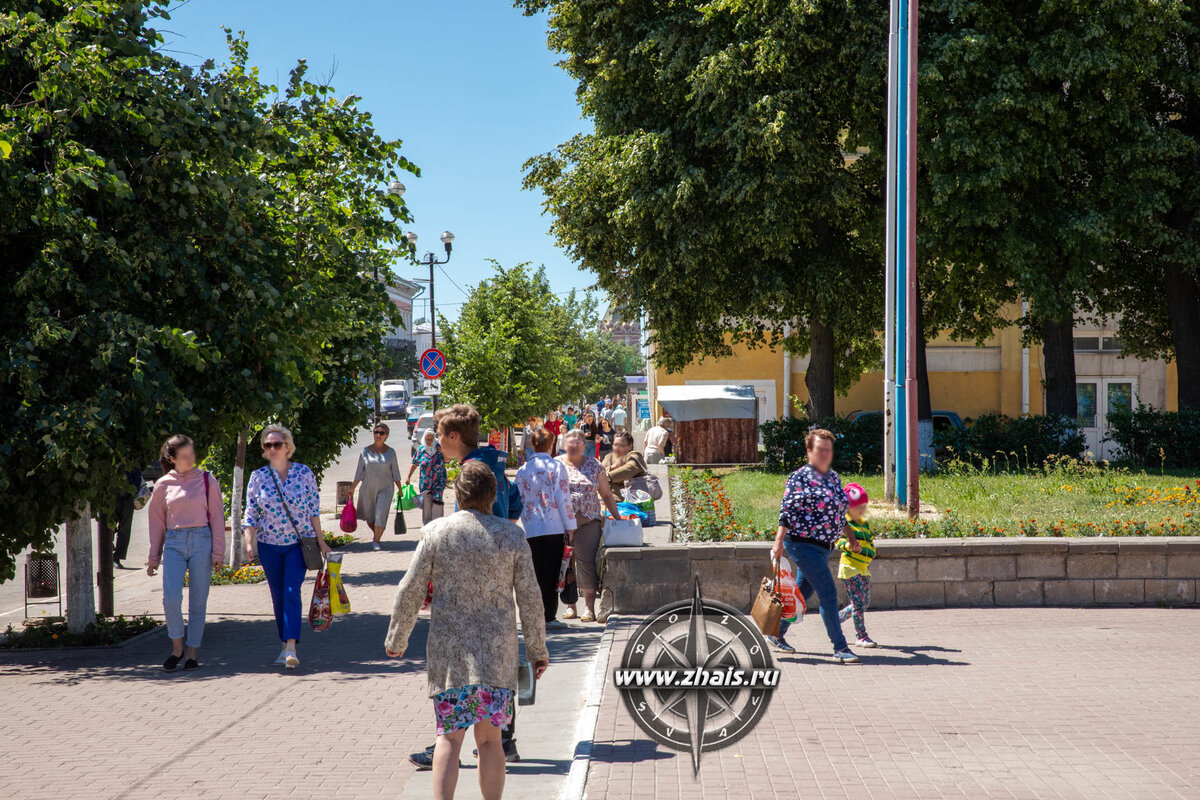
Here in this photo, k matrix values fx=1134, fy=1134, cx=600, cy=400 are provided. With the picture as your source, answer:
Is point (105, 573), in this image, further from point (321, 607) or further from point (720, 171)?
point (720, 171)

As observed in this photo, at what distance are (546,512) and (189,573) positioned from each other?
2674mm

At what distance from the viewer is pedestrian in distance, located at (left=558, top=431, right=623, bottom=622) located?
31.8 feet

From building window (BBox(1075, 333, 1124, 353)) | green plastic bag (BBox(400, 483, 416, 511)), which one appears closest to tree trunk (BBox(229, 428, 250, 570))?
green plastic bag (BBox(400, 483, 416, 511))

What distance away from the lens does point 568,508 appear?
896 cm

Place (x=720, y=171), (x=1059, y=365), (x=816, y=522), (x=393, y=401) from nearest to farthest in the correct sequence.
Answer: (x=816, y=522) < (x=720, y=171) < (x=1059, y=365) < (x=393, y=401)

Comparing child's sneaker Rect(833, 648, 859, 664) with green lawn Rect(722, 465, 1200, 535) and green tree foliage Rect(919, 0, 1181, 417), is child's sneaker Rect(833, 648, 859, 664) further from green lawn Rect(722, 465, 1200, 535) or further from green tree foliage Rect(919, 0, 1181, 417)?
green tree foliage Rect(919, 0, 1181, 417)

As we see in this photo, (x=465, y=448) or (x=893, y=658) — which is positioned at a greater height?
(x=465, y=448)

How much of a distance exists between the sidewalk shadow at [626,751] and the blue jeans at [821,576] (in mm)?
2242

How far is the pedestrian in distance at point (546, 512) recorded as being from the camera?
888 centimetres

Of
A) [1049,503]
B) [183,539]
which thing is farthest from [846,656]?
[1049,503]

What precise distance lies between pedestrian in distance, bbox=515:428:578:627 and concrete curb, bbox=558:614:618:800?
721 millimetres

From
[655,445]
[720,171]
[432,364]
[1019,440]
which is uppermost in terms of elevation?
[720,171]

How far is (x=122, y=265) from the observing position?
891 centimetres

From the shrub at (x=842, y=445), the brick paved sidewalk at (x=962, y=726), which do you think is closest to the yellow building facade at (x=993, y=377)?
the shrub at (x=842, y=445)
